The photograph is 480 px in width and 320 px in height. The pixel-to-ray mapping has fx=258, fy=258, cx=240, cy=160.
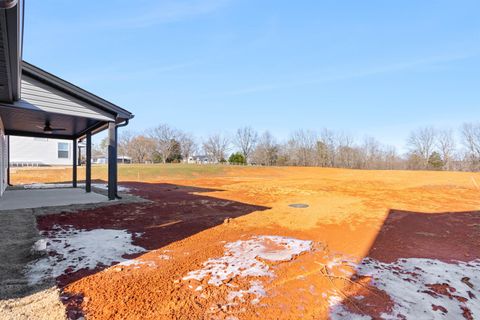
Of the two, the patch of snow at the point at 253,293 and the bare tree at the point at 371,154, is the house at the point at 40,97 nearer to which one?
the patch of snow at the point at 253,293

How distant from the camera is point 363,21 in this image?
11.7 meters

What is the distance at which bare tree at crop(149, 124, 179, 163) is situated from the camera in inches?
2138

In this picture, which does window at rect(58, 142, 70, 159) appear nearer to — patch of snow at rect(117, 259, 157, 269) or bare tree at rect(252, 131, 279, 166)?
bare tree at rect(252, 131, 279, 166)

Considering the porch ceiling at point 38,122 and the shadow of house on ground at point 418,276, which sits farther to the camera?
the porch ceiling at point 38,122

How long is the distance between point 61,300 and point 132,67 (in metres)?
15.6

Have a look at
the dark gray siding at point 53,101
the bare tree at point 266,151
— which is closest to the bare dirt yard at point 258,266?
the dark gray siding at point 53,101

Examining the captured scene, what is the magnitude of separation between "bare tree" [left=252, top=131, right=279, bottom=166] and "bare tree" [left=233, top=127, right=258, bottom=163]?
6.60 ft

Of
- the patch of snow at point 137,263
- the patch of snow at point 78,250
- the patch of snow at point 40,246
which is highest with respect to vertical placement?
the patch of snow at point 40,246

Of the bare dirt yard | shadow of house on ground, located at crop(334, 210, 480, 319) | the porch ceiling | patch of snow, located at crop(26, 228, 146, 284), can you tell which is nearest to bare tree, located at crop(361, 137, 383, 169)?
the bare dirt yard

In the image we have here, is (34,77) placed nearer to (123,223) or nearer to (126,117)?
(126,117)

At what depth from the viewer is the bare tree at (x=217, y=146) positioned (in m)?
61.9

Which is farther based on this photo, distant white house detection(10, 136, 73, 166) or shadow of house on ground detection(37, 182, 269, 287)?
distant white house detection(10, 136, 73, 166)

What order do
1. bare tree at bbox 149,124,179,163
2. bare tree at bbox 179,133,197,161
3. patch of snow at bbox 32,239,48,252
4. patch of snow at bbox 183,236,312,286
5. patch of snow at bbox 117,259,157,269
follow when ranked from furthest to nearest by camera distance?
bare tree at bbox 179,133,197,161 < bare tree at bbox 149,124,179,163 < patch of snow at bbox 32,239,48,252 < patch of snow at bbox 117,259,157,269 < patch of snow at bbox 183,236,312,286

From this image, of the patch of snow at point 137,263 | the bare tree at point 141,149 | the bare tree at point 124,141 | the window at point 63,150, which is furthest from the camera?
the bare tree at point 124,141
